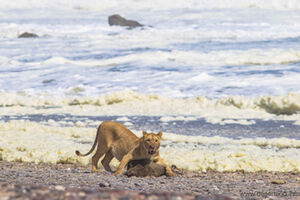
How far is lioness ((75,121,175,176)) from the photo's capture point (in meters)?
6.59

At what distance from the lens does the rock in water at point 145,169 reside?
6926 mm

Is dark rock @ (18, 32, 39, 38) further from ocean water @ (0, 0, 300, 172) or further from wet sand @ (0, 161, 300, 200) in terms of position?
wet sand @ (0, 161, 300, 200)

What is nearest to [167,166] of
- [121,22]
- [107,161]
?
[107,161]

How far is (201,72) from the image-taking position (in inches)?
972

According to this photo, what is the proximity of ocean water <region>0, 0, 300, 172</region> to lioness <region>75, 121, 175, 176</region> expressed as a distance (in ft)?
3.39

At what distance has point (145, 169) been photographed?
22.8ft

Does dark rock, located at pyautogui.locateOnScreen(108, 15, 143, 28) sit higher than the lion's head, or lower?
higher

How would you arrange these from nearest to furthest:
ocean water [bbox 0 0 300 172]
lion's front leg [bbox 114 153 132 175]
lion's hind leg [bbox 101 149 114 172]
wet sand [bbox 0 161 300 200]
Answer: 1. wet sand [bbox 0 161 300 200]
2. lion's front leg [bbox 114 153 132 175]
3. lion's hind leg [bbox 101 149 114 172]
4. ocean water [bbox 0 0 300 172]

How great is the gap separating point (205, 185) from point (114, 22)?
5085cm

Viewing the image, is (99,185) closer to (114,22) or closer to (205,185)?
(205,185)

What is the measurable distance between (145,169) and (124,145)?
0.45 metres

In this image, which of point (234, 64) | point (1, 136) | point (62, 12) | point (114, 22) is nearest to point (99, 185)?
point (1, 136)

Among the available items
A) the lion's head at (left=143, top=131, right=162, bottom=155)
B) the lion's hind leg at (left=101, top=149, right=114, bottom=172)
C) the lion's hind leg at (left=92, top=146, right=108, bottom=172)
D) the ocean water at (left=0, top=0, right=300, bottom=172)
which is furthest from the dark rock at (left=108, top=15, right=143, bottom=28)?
the lion's head at (left=143, top=131, right=162, bottom=155)

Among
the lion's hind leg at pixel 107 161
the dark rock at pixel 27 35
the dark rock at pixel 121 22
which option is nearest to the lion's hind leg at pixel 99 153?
the lion's hind leg at pixel 107 161
